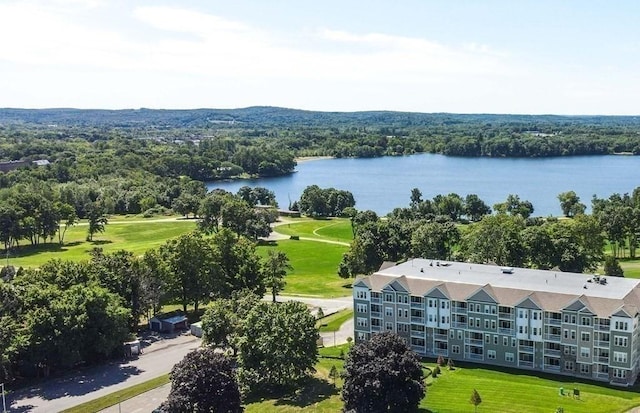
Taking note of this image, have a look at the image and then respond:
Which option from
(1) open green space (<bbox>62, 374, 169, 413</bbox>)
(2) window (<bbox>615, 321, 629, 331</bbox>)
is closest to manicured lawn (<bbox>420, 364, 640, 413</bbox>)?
(2) window (<bbox>615, 321, 629, 331</bbox>)

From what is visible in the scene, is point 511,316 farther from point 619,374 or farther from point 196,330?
point 196,330

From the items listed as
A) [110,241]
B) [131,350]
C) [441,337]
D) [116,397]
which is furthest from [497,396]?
[110,241]

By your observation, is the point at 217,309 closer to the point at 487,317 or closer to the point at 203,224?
the point at 487,317

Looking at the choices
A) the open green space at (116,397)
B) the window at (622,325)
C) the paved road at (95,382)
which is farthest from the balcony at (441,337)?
the open green space at (116,397)

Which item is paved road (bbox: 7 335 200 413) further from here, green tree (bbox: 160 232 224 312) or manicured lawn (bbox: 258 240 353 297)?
manicured lawn (bbox: 258 240 353 297)

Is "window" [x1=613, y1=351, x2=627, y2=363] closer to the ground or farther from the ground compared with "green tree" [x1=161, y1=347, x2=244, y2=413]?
closer to the ground

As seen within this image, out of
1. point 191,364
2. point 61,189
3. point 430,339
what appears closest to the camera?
point 191,364

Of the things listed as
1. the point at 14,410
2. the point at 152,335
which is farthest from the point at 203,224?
the point at 14,410
